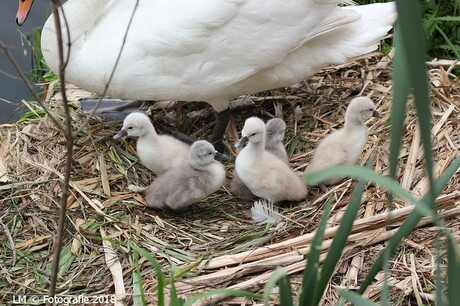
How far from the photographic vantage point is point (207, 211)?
3.69 m

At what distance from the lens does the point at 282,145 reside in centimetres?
379

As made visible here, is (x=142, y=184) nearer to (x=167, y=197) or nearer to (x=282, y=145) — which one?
(x=167, y=197)

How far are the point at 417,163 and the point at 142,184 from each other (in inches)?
51.1

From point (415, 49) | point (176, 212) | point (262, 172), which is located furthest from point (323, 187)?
point (415, 49)

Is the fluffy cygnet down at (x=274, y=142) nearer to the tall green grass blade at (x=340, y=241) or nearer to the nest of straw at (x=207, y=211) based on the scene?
the nest of straw at (x=207, y=211)

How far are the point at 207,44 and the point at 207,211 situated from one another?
0.76 meters

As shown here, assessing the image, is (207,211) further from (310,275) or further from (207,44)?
(310,275)

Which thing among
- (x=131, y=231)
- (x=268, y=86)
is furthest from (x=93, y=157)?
(x=268, y=86)

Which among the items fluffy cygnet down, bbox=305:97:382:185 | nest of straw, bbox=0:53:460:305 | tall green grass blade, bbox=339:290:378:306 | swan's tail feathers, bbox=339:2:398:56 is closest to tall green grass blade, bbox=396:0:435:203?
tall green grass blade, bbox=339:290:378:306

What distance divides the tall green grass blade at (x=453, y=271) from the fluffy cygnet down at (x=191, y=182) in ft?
6.50

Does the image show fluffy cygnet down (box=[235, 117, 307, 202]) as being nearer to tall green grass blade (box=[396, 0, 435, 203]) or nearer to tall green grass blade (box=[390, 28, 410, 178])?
tall green grass blade (box=[390, 28, 410, 178])

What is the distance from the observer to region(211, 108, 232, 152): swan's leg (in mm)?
4066

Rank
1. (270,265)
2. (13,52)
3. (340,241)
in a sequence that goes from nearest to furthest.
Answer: (340,241) < (270,265) < (13,52)

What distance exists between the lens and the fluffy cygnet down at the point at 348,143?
360 centimetres
